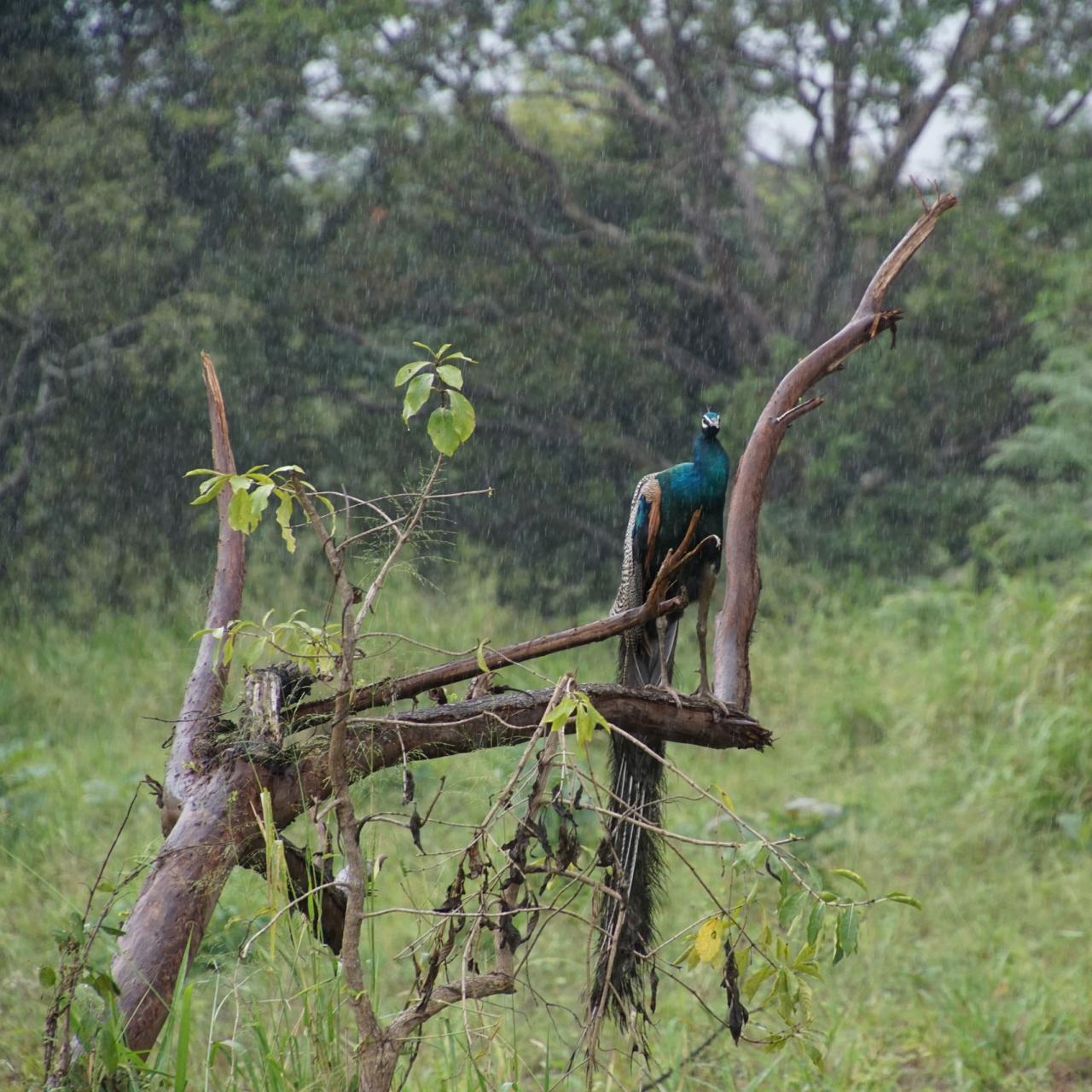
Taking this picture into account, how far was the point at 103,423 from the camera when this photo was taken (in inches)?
259

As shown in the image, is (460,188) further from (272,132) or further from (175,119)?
(175,119)

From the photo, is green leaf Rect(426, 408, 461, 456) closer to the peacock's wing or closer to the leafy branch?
the leafy branch

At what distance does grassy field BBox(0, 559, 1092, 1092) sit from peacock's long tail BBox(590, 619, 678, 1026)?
12 cm

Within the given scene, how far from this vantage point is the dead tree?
4.15ft

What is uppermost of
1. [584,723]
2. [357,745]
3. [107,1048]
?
[584,723]

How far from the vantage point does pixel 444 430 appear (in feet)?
4.22

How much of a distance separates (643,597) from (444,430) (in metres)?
0.89

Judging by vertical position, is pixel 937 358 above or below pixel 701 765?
above

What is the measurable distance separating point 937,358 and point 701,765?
10.1 ft

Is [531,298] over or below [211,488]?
over

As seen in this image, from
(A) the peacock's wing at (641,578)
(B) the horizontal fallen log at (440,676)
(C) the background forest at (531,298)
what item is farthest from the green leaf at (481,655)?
(C) the background forest at (531,298)

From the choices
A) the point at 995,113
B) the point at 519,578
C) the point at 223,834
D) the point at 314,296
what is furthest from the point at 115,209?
the point at 223,834

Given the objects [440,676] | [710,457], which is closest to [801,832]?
[710,457]

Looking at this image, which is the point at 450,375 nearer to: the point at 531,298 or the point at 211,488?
the point at 211,488
